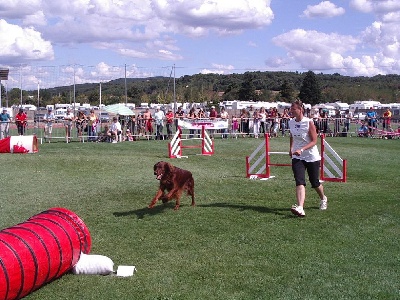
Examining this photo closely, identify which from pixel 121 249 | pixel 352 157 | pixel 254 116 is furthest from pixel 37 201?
pixel 254 116

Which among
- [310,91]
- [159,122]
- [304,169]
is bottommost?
[304,169]

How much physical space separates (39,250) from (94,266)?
83cm

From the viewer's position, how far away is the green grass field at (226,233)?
18.2 feet

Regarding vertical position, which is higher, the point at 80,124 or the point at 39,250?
the point at 80,124

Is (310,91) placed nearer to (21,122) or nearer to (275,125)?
(275,125)

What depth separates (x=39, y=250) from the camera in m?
5.29

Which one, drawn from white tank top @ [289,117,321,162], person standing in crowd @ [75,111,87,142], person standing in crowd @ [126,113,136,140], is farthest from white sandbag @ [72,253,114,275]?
person standing in crowd @ [126,113,136,140]

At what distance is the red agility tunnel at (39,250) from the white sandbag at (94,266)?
0.30 ft

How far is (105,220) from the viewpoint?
8.54 m

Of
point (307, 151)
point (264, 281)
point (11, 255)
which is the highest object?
point (307, 151)

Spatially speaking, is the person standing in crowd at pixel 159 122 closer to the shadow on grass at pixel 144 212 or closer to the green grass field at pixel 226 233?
the green grass field at pixel 226 233

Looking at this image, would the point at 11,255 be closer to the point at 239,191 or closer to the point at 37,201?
the point at 37,201

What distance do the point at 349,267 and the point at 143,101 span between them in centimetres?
7051

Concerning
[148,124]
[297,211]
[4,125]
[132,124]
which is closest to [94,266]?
[297,211]
